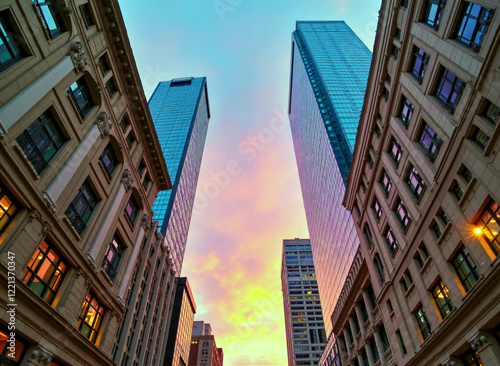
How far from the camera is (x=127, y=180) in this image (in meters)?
26.7

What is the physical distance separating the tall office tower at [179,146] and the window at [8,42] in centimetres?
6586

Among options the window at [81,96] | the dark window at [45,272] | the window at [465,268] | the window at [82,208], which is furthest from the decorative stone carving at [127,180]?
the window at [465,268]

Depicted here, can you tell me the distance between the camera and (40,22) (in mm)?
17344

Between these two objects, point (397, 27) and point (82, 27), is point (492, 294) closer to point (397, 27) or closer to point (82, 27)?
point (397, 27)

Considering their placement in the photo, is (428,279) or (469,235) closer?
(469,235)

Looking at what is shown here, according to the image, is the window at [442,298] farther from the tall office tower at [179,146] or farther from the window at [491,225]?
the tall office tower at [179,146]

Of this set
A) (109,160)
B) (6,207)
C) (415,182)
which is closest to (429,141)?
(415,182)

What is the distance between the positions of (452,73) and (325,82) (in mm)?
90100

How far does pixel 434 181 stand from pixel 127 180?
24727mm

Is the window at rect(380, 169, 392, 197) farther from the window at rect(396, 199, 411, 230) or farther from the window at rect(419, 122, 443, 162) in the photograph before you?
the window at rect(419, 122, 443, 162)

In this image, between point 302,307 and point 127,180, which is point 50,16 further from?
point 302,307

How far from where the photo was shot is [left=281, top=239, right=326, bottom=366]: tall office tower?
151 m

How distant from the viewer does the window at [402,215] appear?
2622 cm

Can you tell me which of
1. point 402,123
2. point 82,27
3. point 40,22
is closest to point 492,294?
point 402,123
